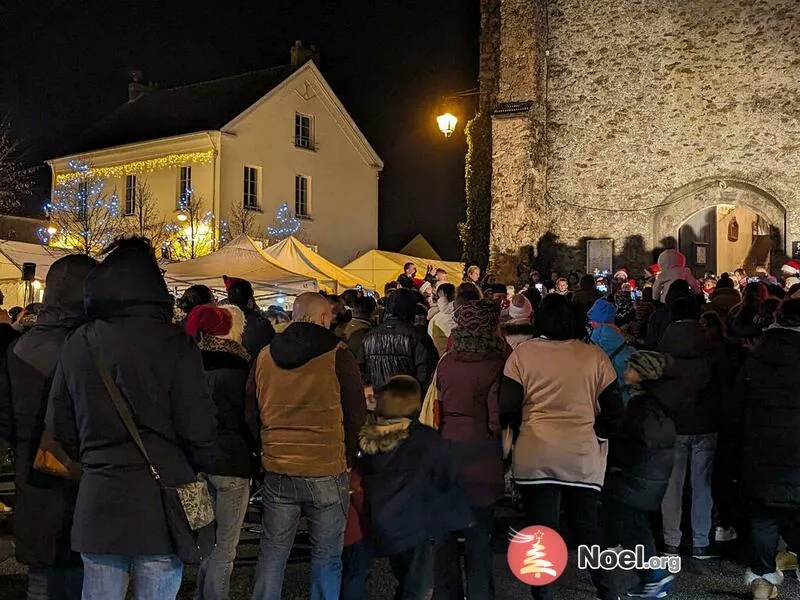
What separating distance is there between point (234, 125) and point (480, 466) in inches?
1089

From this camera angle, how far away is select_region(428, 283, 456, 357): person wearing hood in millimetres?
8242

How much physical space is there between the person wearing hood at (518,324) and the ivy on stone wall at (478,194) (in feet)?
39.3

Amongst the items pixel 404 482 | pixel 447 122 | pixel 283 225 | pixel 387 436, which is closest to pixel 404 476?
pixel 404 482

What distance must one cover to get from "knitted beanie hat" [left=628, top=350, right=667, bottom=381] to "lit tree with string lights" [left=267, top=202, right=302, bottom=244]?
89.7ft

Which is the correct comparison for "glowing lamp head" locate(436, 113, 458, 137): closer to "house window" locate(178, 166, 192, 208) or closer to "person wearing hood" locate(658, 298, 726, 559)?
"person wearing hood" locate(658, 298, 726, 559)

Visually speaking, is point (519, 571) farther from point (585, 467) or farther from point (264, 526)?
point (264, 526)

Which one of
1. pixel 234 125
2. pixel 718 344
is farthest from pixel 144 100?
pixel 718 344

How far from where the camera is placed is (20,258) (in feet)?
53.1

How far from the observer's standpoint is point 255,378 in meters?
4.89

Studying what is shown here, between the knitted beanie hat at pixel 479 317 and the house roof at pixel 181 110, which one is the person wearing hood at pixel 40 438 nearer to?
the knitted beanie hat at pixel 479 317

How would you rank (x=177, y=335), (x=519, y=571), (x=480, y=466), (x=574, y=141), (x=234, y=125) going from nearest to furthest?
(x=177, y=335), (x=480, y=466), (x=519, y=571), (x=574, y=141), (x=234, y=125)

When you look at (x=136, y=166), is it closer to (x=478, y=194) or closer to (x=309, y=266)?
(x=478, y=194)

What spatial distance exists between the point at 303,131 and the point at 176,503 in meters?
31.7

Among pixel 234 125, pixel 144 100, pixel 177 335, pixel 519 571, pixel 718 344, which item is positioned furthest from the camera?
pixel 144 100
